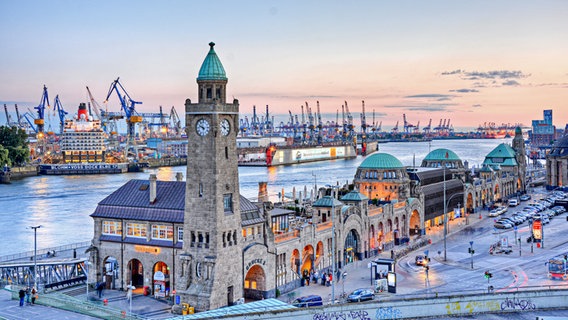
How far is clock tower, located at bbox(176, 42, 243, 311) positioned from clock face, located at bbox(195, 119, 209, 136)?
76 millimetres

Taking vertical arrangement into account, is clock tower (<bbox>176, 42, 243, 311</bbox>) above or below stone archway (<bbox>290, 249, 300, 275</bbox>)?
above

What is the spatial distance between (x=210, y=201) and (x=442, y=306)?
18.4 meters

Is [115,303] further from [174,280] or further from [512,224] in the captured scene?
[512,224]

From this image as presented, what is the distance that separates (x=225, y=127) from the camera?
49.8 m

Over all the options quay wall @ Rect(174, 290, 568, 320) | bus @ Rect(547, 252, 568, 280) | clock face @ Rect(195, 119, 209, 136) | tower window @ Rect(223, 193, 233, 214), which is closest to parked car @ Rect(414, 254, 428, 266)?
bus @ Rect(547, 252, 568, 280)

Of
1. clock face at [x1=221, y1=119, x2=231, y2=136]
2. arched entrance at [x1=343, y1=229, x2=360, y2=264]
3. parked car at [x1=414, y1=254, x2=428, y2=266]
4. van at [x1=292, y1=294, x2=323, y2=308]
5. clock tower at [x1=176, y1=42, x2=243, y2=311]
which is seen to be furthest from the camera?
arched entrance at [x1=343, y1=229, x2=360, y2=264]

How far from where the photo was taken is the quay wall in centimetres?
4175

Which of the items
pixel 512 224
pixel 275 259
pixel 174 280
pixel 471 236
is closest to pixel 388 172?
pixel 471 236

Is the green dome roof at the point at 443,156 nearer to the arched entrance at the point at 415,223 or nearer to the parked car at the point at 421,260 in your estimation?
the arched entrance at the point at 415,223

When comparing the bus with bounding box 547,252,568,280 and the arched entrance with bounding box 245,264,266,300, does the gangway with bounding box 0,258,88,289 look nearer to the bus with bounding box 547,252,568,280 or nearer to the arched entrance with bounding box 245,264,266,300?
the arched entrance with bounding box 245,264,266,300

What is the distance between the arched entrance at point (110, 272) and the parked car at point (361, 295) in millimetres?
20397

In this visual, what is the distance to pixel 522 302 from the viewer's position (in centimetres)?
4544

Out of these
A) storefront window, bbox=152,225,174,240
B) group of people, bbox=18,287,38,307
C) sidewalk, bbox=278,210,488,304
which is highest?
storefront window, bbox=152,225,174,240

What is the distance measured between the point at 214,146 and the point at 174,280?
12277 millimetres
